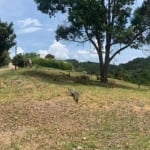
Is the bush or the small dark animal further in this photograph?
the bush

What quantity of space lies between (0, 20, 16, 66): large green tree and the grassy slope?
43.9ft

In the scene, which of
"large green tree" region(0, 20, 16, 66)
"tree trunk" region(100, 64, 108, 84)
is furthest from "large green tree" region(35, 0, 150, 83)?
"large green tree" region(0, 20, 16, 66)

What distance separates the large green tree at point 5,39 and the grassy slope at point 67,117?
13.4 meters

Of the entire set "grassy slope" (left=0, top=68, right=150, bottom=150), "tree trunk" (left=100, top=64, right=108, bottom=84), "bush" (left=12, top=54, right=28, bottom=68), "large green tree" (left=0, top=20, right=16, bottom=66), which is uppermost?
"large green tree" (left=0, top=20, right=16, bottom=66)

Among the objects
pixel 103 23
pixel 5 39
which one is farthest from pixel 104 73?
pixel 5 39

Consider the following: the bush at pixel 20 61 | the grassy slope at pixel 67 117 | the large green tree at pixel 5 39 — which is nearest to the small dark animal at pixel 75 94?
the grassy slope at pixel 67 117

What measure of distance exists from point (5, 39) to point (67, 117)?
1989cm

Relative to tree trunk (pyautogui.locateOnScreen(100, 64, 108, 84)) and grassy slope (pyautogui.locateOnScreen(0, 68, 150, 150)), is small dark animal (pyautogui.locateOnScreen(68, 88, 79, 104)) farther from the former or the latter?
tree trunk (pyautogui.locateOnScreen(100, 64, 108, 84))

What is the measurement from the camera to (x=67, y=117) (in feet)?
46.8

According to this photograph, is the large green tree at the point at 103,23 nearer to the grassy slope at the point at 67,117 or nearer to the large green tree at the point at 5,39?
the grassy slope at the point at 67,117

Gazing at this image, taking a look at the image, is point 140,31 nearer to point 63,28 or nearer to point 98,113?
point 63,28

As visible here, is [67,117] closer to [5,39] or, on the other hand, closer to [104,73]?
[104,73]

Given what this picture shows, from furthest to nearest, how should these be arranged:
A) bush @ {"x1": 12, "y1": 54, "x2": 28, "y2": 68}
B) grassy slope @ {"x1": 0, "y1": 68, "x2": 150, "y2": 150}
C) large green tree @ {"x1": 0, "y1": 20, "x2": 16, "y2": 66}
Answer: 1. large green tree @ {"x1": 0, "y1": 20, "x2": 16, "y2": 66}
2. bush @ {"x1": 12, "y1": 54, "x2": 28, "y2": 68}
3. grassy slope @ {"x1": 0, "y1": 68, "x2": 150, "y2": 150}

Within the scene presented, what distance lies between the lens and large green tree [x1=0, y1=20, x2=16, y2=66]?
33.1 m
